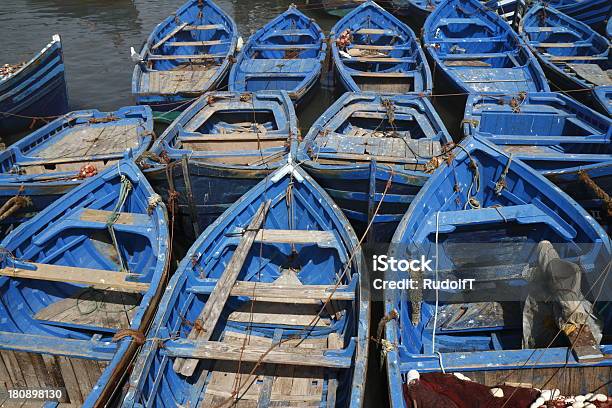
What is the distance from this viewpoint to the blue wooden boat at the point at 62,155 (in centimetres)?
938

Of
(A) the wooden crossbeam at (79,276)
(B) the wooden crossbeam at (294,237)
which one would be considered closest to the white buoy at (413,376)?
(B) the wooden crossbeam at (294,237)

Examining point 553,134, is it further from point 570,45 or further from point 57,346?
point 57,346

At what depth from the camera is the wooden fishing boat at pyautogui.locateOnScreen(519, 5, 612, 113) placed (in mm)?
12953

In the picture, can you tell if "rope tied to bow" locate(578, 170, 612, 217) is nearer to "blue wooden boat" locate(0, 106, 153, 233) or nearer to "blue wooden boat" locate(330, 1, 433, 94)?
"blue wooden boat" locate(330, 1, 433, 94)

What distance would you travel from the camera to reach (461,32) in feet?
57.3

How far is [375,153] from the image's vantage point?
31.5ft

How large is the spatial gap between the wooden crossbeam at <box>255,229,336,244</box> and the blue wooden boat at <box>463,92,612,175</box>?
4.48 m

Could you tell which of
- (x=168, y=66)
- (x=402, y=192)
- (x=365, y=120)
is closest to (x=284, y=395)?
(x=402, y=192)

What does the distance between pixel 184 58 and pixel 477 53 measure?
381 inches

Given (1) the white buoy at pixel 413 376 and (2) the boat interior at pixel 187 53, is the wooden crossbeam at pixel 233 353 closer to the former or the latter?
(1) the white buoy at pixel 413 376

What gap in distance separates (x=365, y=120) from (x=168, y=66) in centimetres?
780

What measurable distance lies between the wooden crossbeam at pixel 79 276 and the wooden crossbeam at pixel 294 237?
195 cm

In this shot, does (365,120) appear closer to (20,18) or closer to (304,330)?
(304,330)

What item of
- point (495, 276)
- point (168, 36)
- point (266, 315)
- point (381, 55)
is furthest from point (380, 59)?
point (266, 315)
